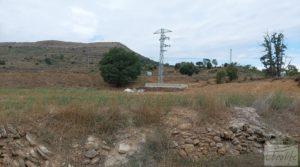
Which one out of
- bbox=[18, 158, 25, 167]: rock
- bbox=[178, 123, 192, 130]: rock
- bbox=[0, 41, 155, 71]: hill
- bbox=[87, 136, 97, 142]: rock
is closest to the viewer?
bbox=[18, 158, 25, 167]: rock

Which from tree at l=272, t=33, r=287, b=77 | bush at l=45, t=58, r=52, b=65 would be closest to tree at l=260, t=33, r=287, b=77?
tree at l=272, t=33, r=287, b=77

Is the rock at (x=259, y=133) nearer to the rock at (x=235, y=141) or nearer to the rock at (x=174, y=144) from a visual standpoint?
the rock at (x=235, y=141)

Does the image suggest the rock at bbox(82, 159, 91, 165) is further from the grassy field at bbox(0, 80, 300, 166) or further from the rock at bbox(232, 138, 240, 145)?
the rock at bbox(232, 138, 240, 145)

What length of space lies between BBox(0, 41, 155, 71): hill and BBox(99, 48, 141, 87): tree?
12.3m

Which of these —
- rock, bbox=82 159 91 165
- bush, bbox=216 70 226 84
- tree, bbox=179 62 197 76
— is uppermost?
tree, bbox=179 62 197 76

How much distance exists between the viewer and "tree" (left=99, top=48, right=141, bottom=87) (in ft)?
173

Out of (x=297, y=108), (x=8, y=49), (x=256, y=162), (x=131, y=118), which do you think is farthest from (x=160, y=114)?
(x=8, y=49)

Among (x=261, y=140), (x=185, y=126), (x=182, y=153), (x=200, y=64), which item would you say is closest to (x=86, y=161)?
(x=182, y=153)

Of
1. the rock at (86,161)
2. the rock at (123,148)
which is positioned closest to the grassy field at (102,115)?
the rock at (123,148)

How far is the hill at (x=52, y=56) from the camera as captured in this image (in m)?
66.8

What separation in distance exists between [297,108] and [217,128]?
13.8ft

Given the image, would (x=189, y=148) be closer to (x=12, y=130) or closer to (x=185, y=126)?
(x=185, y=126)

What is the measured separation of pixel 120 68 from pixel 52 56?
27.6 metres

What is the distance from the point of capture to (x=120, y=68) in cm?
5341
